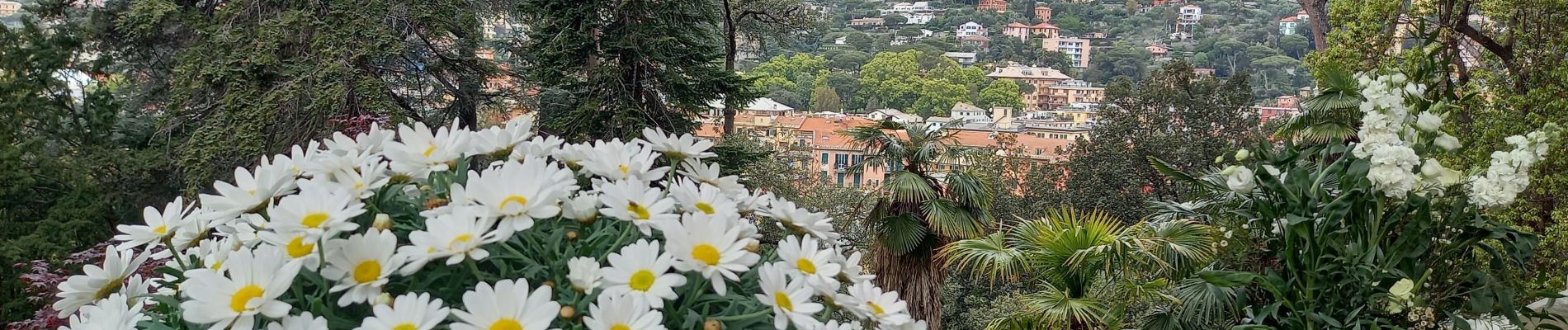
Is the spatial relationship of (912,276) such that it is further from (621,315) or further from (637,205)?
(621,315)

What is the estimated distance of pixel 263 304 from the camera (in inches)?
24.3

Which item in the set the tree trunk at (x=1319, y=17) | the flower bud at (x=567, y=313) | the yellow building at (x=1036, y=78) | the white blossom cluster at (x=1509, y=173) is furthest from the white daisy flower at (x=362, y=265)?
the yellow building at (x=1036, y=78)

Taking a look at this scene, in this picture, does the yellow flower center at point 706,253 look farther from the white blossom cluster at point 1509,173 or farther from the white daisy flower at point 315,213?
the white blossom cluster at point 1509,173

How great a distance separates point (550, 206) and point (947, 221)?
446cm

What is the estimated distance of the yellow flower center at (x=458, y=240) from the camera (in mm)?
644

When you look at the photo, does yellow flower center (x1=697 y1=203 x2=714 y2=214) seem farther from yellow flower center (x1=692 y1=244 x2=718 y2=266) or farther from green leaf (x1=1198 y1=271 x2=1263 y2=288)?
green leaf (x1=1198 y1=271 x2=1263 y2=288)

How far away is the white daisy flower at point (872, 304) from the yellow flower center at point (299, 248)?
1.21 feet

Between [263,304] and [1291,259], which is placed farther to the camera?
[1291,259]

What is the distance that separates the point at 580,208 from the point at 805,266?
0.18 meters

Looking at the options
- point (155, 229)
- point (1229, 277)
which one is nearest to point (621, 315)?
point (155, 229)

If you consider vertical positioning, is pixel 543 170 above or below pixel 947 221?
above

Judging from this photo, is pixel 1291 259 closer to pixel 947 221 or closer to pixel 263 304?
pixel 263 304

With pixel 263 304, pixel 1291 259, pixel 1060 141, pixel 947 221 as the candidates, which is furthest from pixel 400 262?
pixel 1060 141

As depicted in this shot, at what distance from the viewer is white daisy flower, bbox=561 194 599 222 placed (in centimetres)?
75
